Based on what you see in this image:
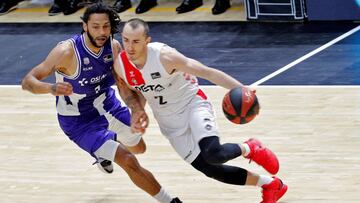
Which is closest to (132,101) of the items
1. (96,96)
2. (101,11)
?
(96,96)

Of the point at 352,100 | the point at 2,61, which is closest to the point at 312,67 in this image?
the point at 352,100

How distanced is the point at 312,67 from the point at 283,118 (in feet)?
6.49

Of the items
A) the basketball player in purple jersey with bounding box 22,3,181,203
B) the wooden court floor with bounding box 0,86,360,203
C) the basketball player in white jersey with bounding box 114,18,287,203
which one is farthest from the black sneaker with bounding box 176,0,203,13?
the basketball player in white jersey with bounding box 114,18,287,203

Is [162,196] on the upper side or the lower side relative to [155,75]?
lower

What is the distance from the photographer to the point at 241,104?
714 cm

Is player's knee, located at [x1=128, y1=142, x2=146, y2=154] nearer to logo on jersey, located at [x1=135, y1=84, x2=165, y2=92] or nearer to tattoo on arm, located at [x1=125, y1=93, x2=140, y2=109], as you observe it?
tattoo on arm, located at [x1=125, y1=93, x2=140, y2=109]

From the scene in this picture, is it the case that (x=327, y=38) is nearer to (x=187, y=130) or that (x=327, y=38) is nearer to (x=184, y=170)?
(x=184, y=170)

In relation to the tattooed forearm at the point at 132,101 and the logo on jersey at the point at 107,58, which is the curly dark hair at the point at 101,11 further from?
the tattooed forearm at the point at 132,101

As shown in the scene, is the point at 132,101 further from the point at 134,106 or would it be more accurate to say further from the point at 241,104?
the point at 241,104

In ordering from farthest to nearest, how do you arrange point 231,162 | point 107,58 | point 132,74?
1. point 231,162
2. point 107,58
3. point 132,74

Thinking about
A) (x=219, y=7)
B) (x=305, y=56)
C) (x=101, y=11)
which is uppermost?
(x=101, y=11)

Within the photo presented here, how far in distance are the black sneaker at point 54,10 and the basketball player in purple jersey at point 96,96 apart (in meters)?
7.55

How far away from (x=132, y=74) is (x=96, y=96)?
2.49 ft

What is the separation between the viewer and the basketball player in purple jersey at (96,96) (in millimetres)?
7746
